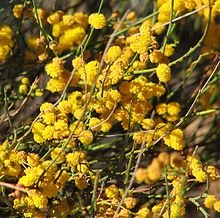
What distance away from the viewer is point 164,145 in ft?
5.74

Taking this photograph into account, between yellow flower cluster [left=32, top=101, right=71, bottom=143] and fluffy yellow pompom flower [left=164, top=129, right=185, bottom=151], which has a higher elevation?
yellow flower cluster [left=32, top=101, right=71, bottom=143]

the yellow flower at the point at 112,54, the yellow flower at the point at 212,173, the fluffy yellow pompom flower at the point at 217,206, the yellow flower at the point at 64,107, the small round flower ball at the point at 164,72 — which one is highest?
the yellow flower at the point at 112,54

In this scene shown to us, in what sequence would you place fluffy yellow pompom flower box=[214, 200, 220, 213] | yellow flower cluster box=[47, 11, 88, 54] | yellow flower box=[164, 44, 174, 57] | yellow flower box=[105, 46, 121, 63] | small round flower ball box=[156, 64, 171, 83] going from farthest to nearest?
yellow flower cluster box=[47, 11, 88, 54] < yellow flower box=[164, 44, 174, 57] < yellow flower box=[105, 46, 121, 63] < small round flower ball box=[156, 64, 171, 83] < fluffy yellow pompom flower box=[214, 200, 220, 213]

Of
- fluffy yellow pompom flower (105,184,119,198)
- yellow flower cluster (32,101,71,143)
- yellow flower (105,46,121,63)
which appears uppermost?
yellow flower (105,46,121,63)

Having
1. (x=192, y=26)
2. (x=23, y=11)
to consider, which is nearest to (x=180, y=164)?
(x=23, y=11)

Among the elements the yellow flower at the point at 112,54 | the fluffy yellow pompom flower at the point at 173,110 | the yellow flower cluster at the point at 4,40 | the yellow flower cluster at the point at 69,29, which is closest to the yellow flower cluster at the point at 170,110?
the fluffy yellow pompom flower at the point at 173,110

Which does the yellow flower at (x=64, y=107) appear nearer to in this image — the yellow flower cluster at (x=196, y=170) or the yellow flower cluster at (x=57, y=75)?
the yellow flower cluster at (x=57, y=75)

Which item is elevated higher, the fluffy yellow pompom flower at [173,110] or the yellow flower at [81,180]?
the yellow flower at [81,180]

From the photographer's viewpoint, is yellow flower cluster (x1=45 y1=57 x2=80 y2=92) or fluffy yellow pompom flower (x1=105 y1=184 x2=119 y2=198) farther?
yellow flower cluster (x1=45 y1=57 x2=80 y2=92)

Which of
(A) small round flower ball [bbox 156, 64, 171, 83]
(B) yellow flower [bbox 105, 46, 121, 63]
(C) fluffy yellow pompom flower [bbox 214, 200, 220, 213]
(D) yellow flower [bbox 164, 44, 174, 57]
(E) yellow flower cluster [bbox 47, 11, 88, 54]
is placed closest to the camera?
(C) fluffy yellow pompom flower [bbox 214, 200, 220, 213]

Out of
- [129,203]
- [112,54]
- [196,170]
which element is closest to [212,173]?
→ [196,170]

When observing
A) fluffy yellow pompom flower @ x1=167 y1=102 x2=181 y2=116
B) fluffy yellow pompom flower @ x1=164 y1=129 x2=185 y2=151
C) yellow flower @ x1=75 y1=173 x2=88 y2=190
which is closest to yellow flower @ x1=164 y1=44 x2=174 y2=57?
fluffy yellow pompom flower @ x1=167 y1=102 x2=181 y2=116

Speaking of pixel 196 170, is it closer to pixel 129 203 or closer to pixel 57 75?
pixel 129 203

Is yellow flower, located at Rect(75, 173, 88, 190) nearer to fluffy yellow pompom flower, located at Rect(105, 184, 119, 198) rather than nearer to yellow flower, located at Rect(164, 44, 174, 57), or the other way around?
fluffy yellow pompom flower, located at Rect(105, 184, 119, 198)
